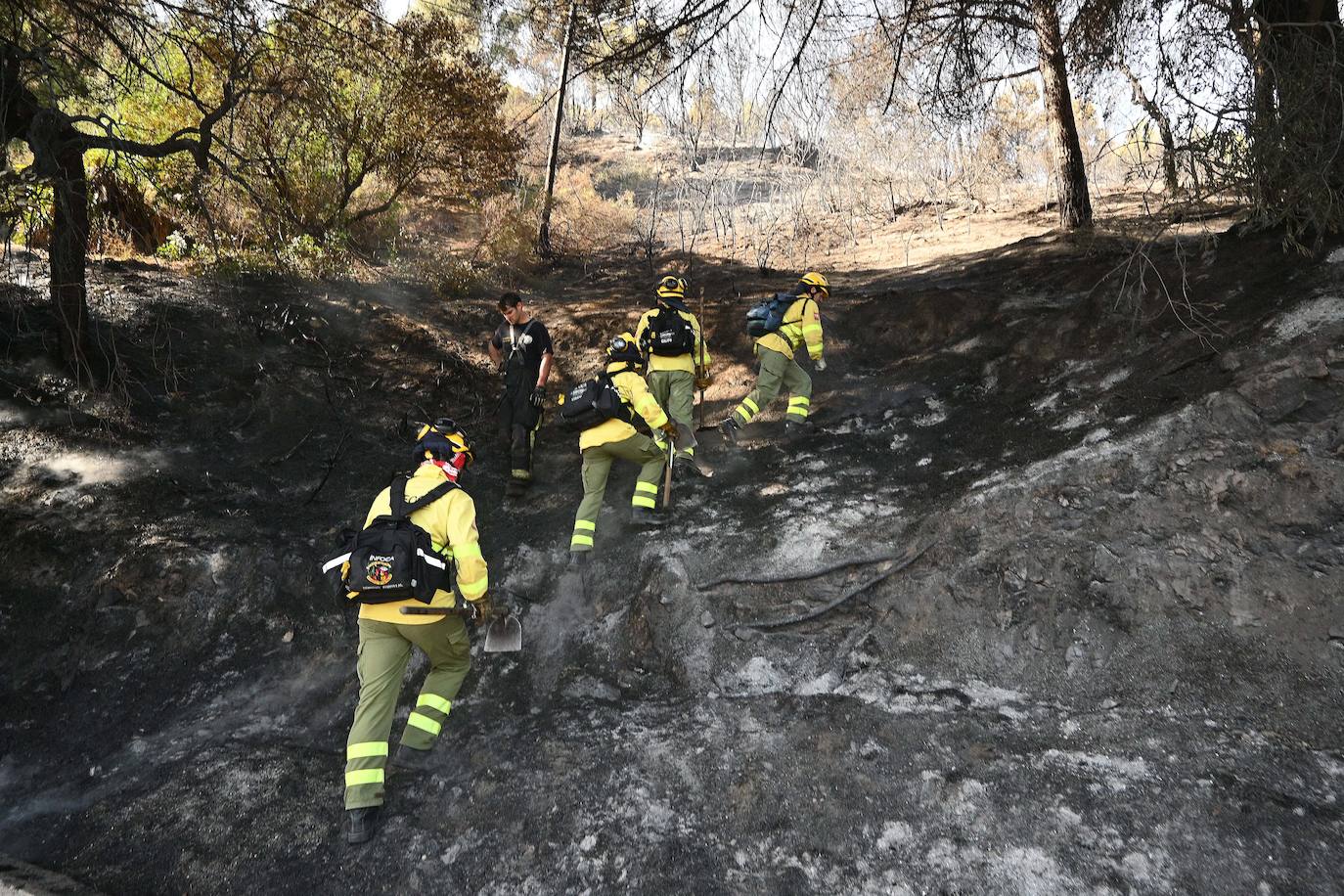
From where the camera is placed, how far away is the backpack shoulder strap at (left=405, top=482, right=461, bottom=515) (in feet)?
14.0

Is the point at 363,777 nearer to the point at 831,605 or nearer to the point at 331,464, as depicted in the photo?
the point at 831,605

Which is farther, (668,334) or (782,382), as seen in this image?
(782,382)

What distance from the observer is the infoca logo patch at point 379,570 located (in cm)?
403

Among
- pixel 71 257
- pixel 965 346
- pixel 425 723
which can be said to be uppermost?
pixel 71 257

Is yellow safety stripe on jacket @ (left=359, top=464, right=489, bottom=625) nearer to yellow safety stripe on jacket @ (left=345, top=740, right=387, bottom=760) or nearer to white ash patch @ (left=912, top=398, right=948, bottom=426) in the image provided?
yellow safety stripe on jacket @ (left=345, top=740, right=387, bottom=760)

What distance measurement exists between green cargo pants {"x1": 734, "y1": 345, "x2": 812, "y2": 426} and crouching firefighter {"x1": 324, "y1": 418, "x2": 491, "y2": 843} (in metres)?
3.78

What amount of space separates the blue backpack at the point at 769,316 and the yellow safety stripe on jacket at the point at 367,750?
5134 millimetres

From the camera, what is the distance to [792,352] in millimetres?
7711

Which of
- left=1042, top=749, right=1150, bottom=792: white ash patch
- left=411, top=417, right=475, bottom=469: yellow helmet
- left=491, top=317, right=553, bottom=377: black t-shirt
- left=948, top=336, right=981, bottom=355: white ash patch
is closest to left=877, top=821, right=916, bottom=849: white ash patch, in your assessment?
left=1042, top=749, right=1150, bottom=792: white ash patch

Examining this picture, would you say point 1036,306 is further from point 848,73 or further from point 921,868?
point 921,868

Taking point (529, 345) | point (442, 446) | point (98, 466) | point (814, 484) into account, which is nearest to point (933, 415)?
point (814, 484)

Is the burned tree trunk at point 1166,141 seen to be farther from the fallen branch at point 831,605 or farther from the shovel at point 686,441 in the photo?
the shovel at point 686,441

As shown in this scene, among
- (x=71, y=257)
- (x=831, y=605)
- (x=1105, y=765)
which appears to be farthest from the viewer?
(x=71, y=257)

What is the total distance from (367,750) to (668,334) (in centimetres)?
420
